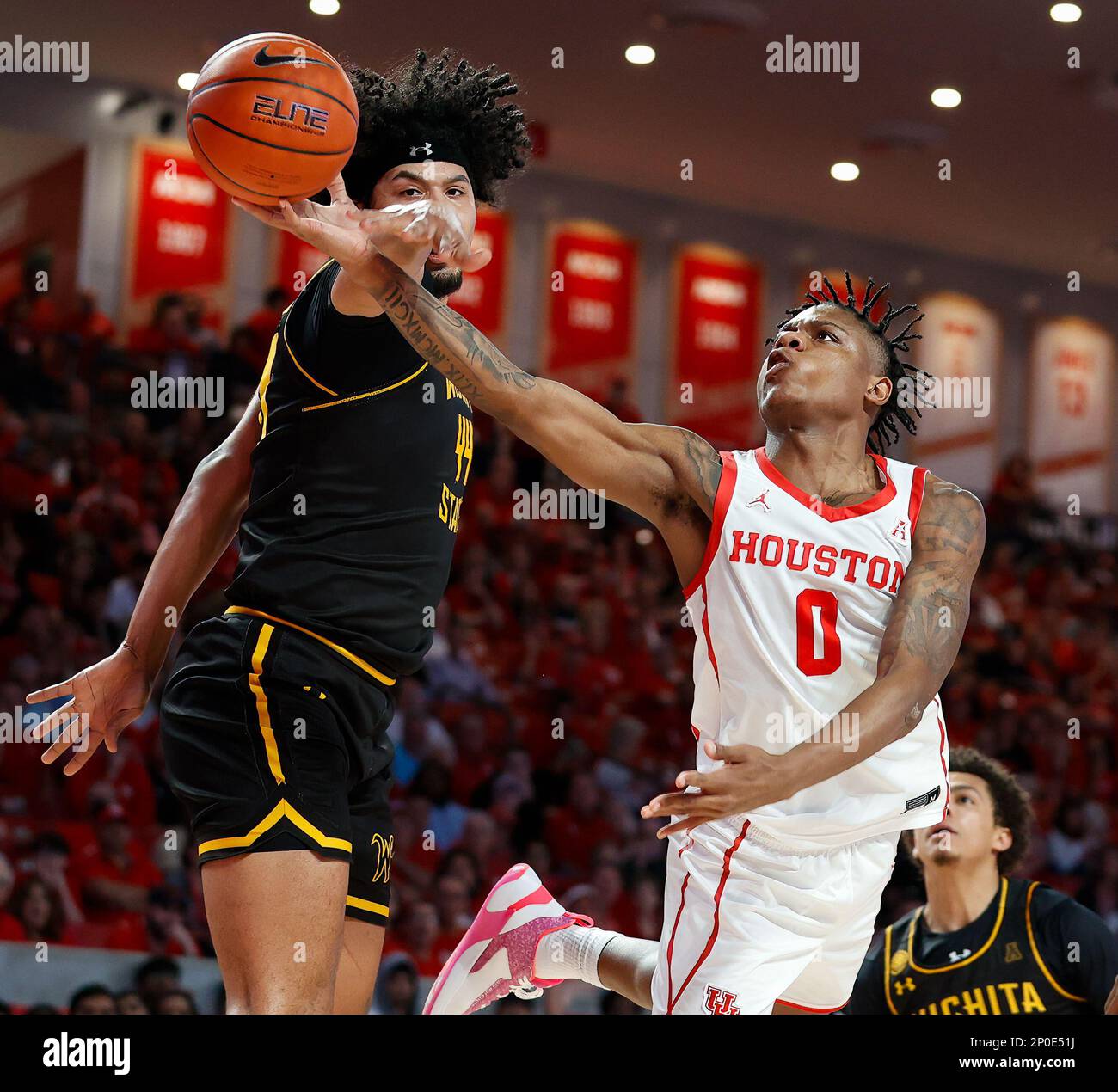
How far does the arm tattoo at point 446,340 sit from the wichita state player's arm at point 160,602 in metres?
0.49

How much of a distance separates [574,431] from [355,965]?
1.18 meters

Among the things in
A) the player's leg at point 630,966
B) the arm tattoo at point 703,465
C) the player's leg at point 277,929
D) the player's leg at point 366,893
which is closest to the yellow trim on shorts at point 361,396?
the arm tattoo at point 703,465

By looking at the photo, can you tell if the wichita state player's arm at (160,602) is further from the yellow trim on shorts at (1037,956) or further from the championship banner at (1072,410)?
the championship banner at (1072,410)

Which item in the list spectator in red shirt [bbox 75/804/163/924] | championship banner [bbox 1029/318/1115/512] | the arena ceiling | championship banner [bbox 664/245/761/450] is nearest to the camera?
spectator in red shirt [bbox 75/804/163/924]

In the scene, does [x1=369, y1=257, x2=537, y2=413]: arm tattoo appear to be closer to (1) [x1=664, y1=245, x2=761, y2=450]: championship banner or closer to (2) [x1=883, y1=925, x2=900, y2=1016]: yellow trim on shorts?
(2) [x1=883, y1=925, x2=900, y2=1016]: yellow trim on shorts

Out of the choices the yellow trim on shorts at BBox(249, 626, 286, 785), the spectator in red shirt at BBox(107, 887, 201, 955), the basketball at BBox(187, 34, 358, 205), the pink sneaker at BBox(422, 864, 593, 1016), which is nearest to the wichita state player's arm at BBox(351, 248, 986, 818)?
the basketball at BBox(187, 34, 358, 205)

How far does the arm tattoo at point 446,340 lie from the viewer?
113 inches

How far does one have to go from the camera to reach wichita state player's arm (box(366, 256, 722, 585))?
2910 millimetres

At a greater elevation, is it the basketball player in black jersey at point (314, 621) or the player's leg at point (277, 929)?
the basketball player in black jersey at point (314, 621)

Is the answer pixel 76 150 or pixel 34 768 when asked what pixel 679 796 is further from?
pixel 76 150

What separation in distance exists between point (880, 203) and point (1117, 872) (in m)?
6.57

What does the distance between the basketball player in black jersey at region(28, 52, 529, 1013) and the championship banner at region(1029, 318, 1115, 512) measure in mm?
12892

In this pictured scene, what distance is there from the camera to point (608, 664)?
9.52 metres
